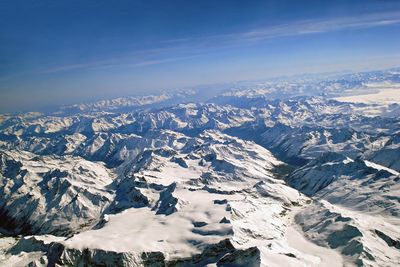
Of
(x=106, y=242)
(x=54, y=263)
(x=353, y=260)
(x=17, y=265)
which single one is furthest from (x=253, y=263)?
(x=17, y=265)

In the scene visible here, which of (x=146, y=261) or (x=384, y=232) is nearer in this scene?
(x=146, y=261)

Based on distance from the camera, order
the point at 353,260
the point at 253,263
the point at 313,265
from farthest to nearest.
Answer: the point at 353,260 → the point at 313,265 → the point at 253,263

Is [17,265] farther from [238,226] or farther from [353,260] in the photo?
[353,260]

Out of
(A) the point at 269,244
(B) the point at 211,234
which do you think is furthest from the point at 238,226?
(A) the point at 269,244

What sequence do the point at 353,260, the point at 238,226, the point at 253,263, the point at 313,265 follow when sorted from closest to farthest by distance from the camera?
the point at 253,263
the point at 313,265
the point at 353,260
the point at 238,226

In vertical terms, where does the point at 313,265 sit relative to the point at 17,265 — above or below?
above

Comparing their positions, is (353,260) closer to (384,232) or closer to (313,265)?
(313,265)

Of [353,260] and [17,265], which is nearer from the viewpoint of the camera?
[353,260]

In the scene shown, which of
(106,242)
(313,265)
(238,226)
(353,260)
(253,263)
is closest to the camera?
(253,263)

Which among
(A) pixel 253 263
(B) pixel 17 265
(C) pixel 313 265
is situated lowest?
(B) pixel 17 265
